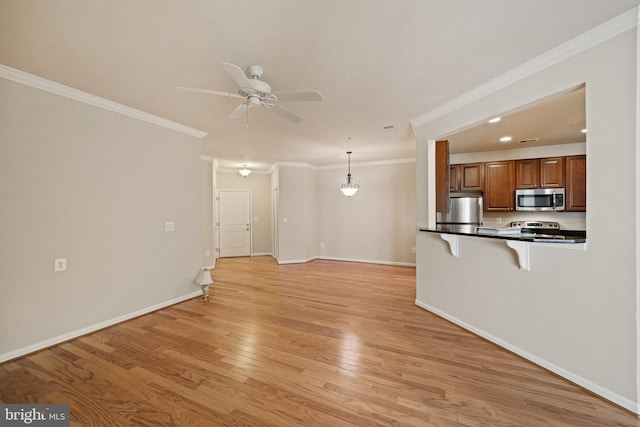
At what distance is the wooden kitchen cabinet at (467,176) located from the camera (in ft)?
16.3

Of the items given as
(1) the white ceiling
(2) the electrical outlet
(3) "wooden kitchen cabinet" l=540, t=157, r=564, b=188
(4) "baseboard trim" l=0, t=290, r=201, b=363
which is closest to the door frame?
(4) "baseboard trim" l=0, t=290, r=201, b=363

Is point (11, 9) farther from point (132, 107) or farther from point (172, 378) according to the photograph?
point (172, 378)

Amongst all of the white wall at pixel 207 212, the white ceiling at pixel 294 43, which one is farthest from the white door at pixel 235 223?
the white ceiling at pixel 294 43

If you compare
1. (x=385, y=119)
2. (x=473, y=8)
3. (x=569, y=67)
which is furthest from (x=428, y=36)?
(x=385, y=119)

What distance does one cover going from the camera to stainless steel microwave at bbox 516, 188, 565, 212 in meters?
4.41

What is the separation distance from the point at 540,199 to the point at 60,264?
6.96 metres

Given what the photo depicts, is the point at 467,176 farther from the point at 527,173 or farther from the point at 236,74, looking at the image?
the point at 236,74

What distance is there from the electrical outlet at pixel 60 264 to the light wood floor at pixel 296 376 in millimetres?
772

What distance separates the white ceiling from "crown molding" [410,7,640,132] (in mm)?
65

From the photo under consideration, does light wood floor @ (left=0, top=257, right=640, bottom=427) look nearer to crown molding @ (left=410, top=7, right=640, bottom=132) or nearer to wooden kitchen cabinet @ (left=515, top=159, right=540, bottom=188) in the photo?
crown molding @ (left=410, top=7, right=640, bottom=132)

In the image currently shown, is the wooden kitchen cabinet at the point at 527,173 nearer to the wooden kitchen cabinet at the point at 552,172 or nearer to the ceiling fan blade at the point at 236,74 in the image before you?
the wooden kitchen cabinet at the point at 552,172

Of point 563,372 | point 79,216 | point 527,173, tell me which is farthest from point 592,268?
point 79,216

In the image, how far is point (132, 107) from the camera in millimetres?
3145

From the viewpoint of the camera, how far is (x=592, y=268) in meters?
1.86
